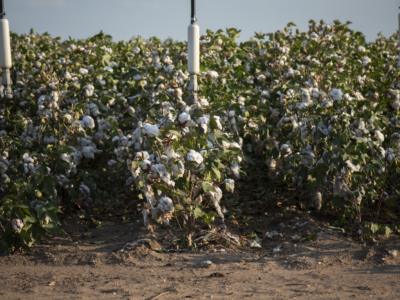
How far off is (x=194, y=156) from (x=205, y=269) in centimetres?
86

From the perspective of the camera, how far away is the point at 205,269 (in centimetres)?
328

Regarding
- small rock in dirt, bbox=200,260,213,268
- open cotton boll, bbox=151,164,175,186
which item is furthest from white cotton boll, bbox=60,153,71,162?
small rock in dirt, bbox=200,260,213,268

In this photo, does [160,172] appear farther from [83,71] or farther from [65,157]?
[83,71]

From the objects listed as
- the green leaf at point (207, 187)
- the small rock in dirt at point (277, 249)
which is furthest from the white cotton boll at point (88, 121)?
the small rock in dirt at point (277, 249)

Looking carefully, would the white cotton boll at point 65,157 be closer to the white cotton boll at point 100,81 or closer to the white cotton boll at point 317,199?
the white cotton boll at point 100,81

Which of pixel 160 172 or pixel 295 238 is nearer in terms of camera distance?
pixel 160 172

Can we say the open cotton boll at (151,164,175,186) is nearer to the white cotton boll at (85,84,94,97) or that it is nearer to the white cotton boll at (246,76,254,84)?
the white cotton boll at (85,84,94,97)

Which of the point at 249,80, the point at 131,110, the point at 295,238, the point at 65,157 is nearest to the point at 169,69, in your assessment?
the point at 131,110

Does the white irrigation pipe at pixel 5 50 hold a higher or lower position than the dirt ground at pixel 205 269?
higher

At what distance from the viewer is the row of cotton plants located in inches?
134

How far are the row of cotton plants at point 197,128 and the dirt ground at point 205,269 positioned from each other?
0.95 feet

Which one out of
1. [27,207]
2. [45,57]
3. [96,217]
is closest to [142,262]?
[27,207]

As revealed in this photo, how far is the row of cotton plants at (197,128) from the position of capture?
3.40 meters

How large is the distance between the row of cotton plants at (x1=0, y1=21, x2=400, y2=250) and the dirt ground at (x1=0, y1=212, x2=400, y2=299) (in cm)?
29
